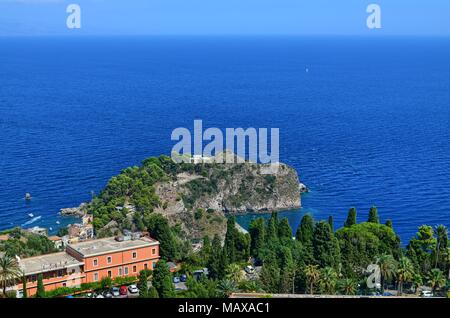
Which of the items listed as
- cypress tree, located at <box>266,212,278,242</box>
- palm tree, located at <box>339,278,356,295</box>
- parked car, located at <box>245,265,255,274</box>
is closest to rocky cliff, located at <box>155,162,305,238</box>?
cypress tree, located at <box>266,212,278,242</box>

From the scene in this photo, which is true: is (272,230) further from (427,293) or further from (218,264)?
(427,293)

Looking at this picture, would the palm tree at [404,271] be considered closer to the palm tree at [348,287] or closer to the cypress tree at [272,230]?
the palm tree at [348,287]

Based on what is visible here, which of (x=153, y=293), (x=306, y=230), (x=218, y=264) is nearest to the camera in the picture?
(x=153, y=293)

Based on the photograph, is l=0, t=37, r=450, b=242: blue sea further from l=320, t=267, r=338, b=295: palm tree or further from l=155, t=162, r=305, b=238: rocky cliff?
l=320, t=267, r=338, b=295: palm tree

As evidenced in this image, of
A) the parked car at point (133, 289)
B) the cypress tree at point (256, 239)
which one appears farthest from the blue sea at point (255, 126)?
the parked car at point (133, 289)

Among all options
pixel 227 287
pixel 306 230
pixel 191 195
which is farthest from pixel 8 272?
pixel 191 195
